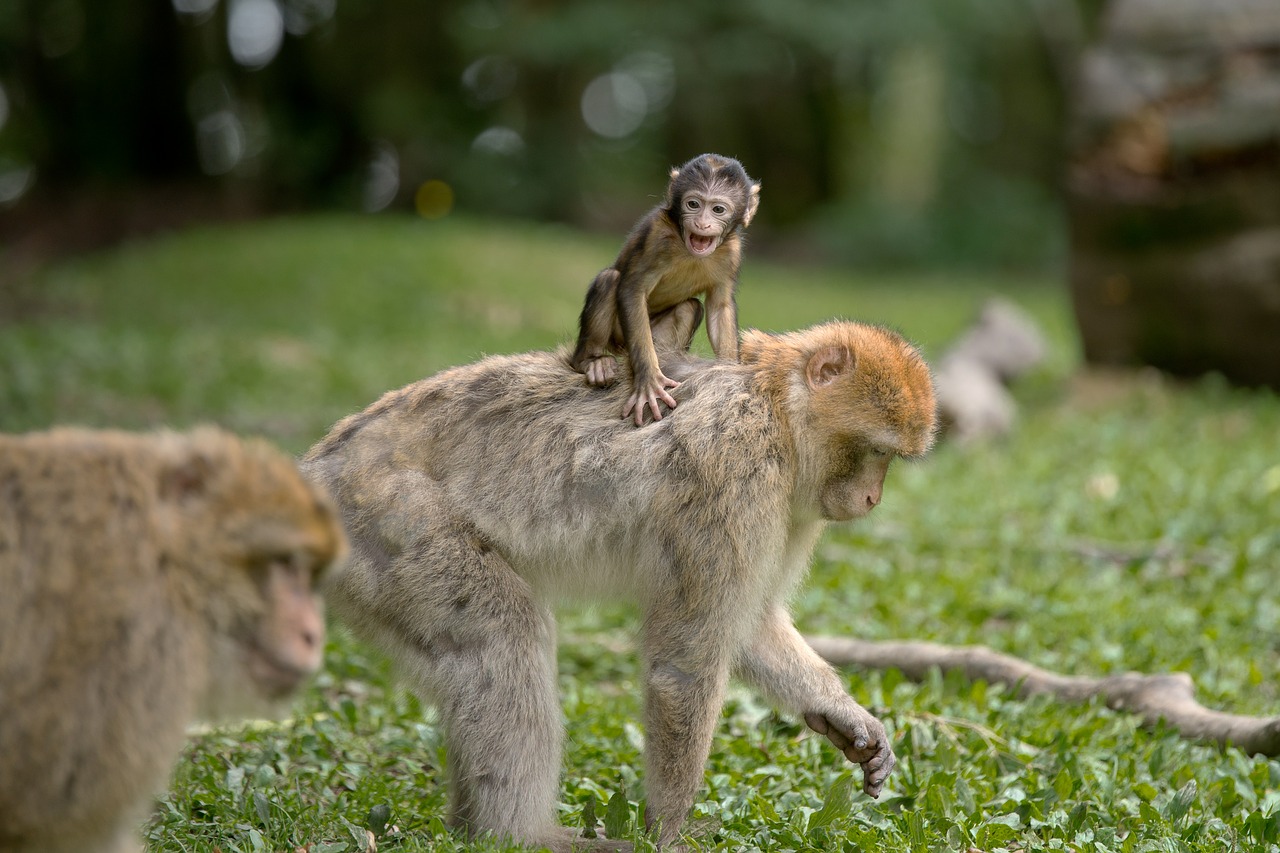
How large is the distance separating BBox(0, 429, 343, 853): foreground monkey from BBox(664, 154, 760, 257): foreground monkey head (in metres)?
1.90

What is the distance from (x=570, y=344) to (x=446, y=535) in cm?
111

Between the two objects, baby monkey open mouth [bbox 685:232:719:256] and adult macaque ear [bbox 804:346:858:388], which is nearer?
adult macaque ear [bbox 804:346:858:388]

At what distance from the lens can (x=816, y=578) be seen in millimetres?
7191

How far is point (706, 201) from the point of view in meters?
4.48

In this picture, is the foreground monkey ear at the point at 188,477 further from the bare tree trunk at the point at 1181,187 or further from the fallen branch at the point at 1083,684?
the bare tree trunk at the point at 1181,187

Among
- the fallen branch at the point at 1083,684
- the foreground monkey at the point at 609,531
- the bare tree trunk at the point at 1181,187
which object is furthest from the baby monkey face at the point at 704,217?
the bare tree trunk at the point at 1181,187

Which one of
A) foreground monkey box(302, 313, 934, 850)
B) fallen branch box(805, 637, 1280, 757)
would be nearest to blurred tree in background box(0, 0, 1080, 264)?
fallen branch box(805, 637, 1280, 757)

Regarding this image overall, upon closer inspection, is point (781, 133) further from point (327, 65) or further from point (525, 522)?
point (525, 522)

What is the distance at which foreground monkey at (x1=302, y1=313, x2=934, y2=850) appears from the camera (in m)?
3.96

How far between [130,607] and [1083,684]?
3919mm

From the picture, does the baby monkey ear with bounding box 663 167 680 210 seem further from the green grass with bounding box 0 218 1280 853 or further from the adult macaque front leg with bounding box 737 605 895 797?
the green grass with bounding box 0 218 1280 853

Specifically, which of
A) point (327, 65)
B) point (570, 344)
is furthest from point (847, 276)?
point (570, 344)

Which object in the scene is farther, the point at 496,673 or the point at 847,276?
the point at 847,276

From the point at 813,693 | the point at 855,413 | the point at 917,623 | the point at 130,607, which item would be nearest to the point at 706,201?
the point at 855,413
